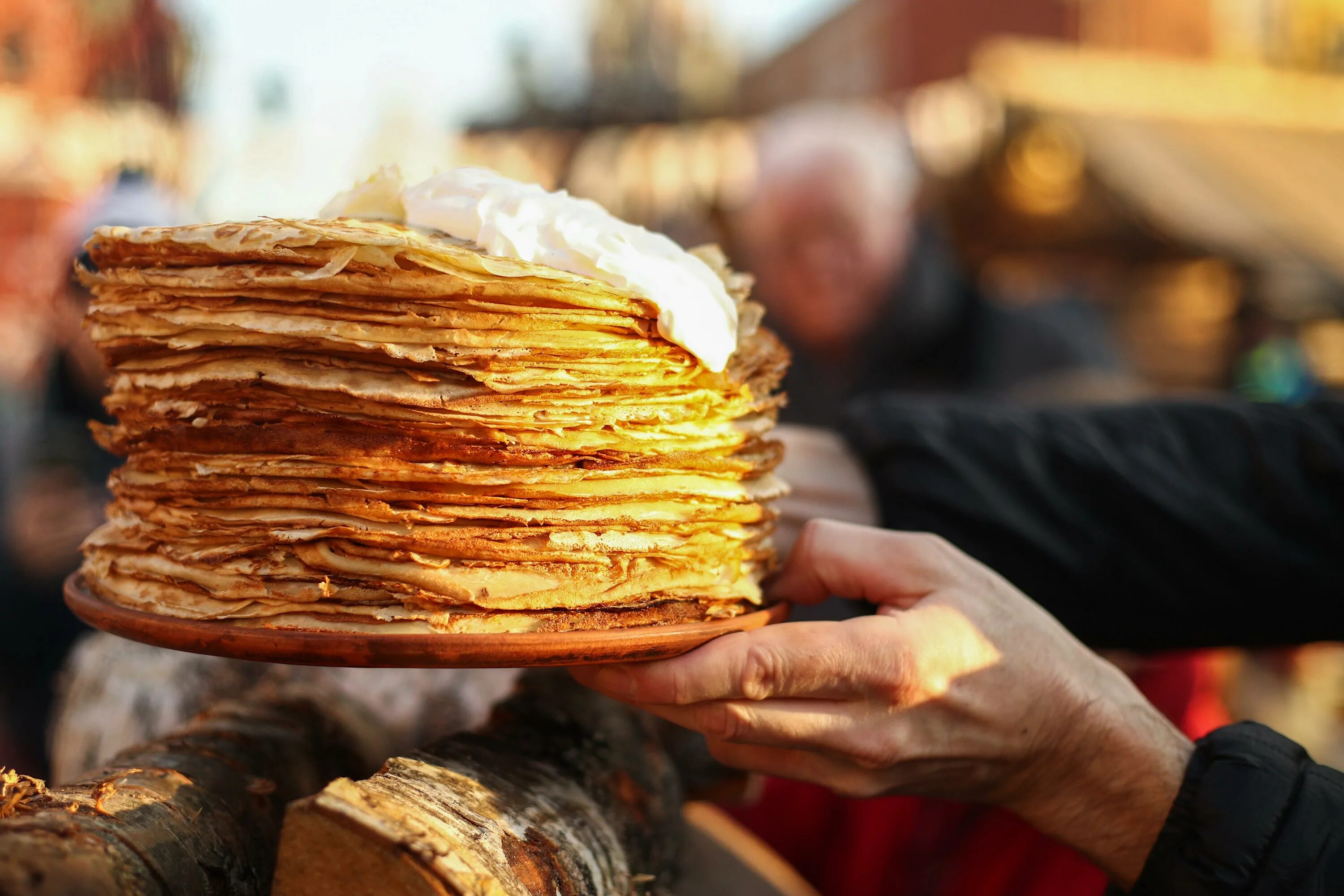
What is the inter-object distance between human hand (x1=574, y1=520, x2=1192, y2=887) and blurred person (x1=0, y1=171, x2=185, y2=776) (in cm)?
257

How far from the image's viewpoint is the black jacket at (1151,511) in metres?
1.48

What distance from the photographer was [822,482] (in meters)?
1.64

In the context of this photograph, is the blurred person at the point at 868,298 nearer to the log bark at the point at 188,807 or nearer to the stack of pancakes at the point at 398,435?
the log bark at the point at 188,807

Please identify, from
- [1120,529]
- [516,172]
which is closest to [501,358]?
[1120,529]

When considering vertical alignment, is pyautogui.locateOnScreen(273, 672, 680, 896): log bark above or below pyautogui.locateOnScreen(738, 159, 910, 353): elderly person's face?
below

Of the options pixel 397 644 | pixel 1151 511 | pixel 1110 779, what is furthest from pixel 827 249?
pixel 397 644

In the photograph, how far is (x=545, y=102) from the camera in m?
9.75

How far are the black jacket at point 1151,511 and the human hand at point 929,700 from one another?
14.5 inches

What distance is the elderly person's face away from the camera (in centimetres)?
370

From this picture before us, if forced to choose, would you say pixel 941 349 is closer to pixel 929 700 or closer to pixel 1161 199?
pixel 929 700

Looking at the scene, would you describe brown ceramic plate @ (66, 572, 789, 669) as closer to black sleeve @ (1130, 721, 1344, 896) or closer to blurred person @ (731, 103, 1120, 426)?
black sleeve @ (1130, 721, 1344, 896)

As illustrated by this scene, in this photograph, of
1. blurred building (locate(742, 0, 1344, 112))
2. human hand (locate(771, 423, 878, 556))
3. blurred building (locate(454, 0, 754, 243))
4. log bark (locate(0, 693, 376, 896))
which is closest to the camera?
log bark (locate(0, 693, 376, 896))

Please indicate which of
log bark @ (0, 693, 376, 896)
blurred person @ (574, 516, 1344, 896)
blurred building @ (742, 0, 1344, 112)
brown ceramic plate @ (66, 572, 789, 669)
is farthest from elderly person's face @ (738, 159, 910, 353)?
blurred building @ (742, 0, 1344, 112)

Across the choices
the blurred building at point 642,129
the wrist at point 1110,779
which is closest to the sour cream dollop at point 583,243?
the wrist at point 1110,779
